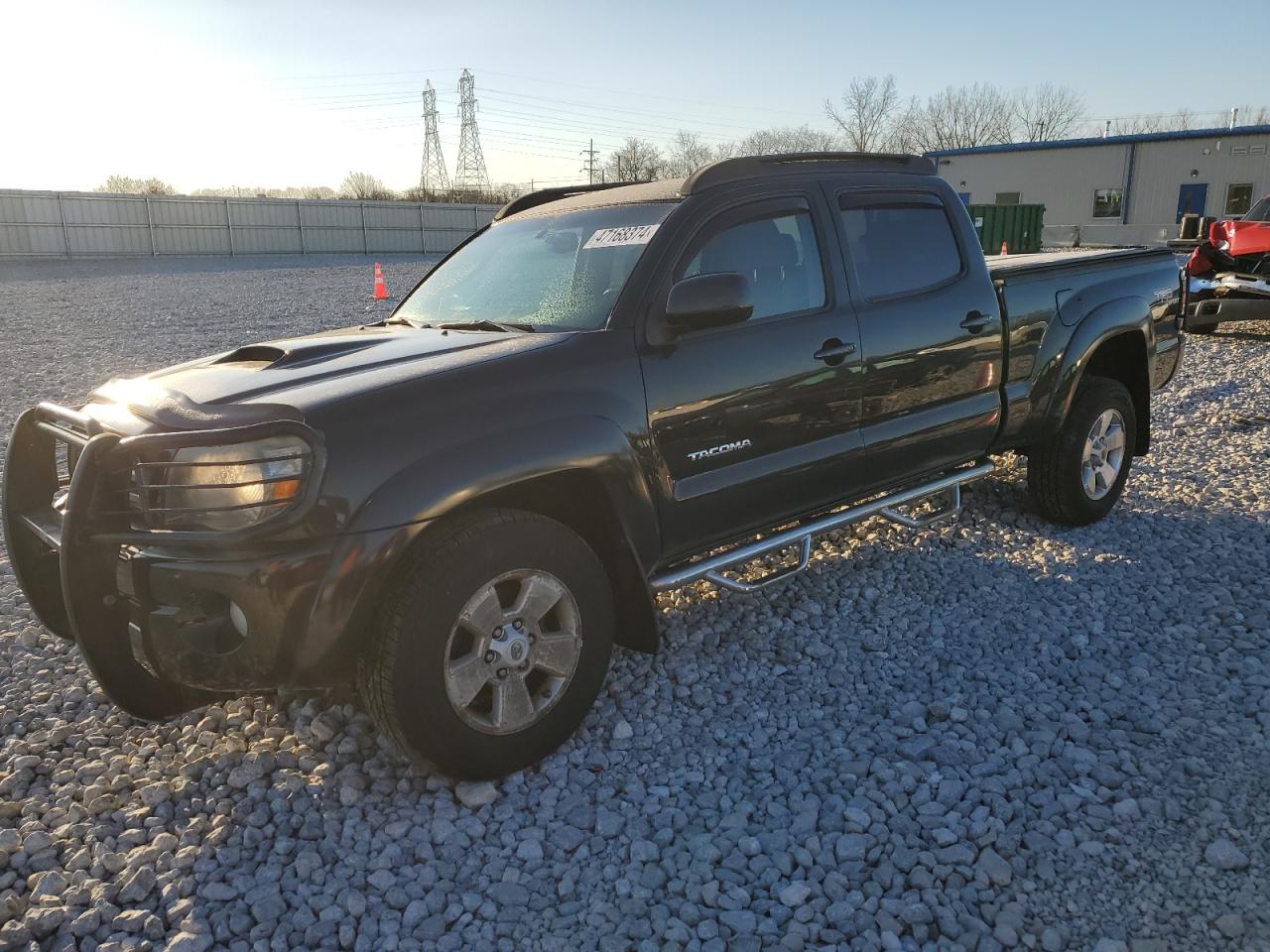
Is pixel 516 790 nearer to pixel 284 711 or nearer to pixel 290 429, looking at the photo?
pixel 284 711

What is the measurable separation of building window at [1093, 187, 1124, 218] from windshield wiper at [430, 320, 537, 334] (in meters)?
40.8

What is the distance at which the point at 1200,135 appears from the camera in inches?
1383

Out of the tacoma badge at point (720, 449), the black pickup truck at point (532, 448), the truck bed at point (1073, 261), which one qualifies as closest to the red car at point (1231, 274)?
the truck bed at point (1073, 261)

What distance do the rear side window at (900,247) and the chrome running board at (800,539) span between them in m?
0.94

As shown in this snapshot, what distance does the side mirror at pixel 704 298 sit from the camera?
10.5 ft

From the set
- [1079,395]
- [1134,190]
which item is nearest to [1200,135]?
[1134,190]

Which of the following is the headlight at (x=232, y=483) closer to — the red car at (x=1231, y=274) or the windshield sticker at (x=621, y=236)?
the windshield sticker at (x=621, y=236)

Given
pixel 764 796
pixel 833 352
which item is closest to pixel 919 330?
pixel 833 352

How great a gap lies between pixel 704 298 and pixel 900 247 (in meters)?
1.61

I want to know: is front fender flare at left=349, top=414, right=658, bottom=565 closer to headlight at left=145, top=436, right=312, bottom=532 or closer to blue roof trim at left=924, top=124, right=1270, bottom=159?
headlight at left=145, top=436, right=312, bottom=532

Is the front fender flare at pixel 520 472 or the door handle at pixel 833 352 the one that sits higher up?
the door handle at pixel 833 352

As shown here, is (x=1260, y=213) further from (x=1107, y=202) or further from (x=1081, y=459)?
(x=1107, y=202)

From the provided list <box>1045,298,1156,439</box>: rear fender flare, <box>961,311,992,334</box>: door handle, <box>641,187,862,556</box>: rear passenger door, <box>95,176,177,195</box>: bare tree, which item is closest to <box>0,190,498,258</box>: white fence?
<box>95,176,177,195</box>: bare tree

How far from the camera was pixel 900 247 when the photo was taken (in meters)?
4.36
